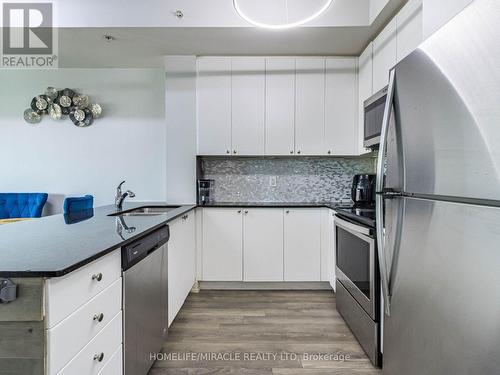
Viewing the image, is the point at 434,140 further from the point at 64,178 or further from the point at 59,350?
the point at 64,178

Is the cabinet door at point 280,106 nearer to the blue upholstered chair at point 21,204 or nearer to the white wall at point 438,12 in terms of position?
the white wall at point 438,12

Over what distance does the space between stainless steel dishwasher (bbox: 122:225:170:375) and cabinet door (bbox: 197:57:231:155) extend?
1.41 meters

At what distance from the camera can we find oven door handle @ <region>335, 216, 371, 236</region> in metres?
1.81

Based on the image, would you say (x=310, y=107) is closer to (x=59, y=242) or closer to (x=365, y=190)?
(x=365, y=190)

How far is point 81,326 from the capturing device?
0.98m

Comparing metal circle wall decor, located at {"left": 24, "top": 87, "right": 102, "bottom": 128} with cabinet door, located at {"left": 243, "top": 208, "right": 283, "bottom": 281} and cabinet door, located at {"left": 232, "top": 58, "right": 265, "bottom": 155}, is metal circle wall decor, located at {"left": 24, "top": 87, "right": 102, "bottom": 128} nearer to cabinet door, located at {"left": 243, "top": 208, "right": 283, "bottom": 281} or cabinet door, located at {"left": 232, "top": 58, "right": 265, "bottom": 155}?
cabinet door, located at {"left": 232, "top": 58, "right": 265, "bottom": 155}

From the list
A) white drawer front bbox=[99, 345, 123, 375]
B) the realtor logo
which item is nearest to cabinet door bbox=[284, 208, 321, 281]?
white drawer front bbox=[99, 345, 123, 375]

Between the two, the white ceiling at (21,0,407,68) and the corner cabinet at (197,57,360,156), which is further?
the corner cabinet at (197,57,360,156)

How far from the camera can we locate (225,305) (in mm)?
2627

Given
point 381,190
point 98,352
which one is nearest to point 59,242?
point 98,352

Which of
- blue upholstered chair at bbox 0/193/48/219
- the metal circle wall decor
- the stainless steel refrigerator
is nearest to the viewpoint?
the stainless steel refrigerator

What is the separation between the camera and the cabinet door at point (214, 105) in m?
3.04

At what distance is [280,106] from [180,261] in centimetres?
186

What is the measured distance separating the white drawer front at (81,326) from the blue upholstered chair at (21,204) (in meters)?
2.82
